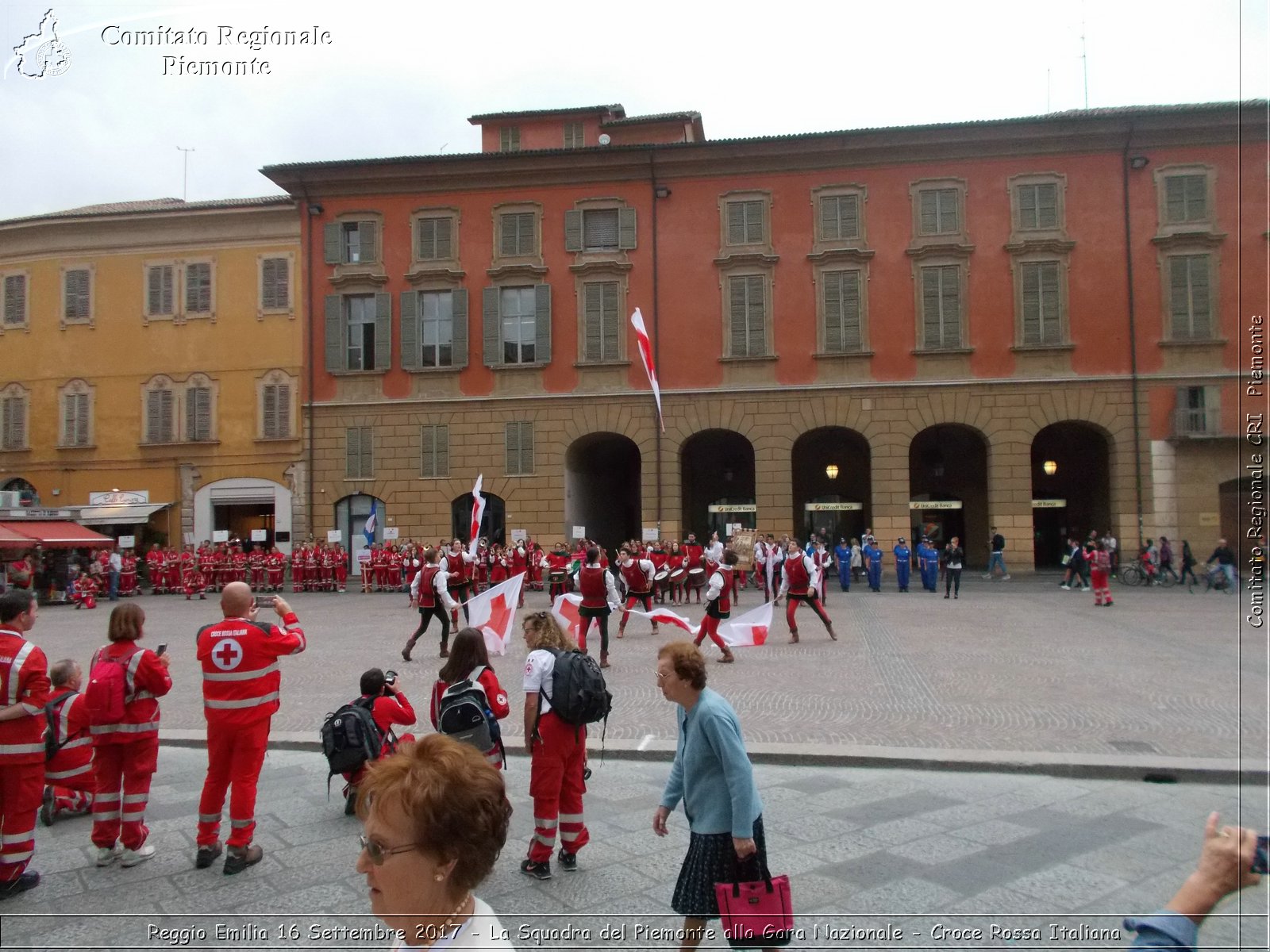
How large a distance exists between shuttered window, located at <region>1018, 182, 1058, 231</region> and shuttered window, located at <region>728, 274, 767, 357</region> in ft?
28.5

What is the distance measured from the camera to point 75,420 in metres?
33.4

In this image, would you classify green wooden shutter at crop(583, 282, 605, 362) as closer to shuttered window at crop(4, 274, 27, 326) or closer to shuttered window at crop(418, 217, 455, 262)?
shuttered window at crop(418, 217, 455, 262)

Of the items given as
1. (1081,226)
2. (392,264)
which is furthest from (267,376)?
(1081,226)

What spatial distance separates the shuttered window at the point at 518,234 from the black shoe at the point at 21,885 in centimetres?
2801

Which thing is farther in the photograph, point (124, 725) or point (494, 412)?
point (494, 412)

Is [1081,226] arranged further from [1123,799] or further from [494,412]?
[1123,799]

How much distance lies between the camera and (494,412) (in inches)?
1227

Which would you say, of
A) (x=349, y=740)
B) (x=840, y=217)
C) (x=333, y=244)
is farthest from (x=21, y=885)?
(x=333, y=244)

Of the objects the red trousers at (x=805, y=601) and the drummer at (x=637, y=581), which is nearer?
the red trousers at (x=805, y=601)

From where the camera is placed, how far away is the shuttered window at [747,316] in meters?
30.2

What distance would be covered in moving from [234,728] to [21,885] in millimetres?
1408

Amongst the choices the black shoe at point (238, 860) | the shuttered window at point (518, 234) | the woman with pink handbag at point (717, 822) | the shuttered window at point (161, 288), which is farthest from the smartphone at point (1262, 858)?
the shuttered window at point (161, 288)

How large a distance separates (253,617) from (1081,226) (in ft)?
98.6

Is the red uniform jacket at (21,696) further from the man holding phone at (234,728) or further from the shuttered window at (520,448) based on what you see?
the shuttered window at (520,448)
